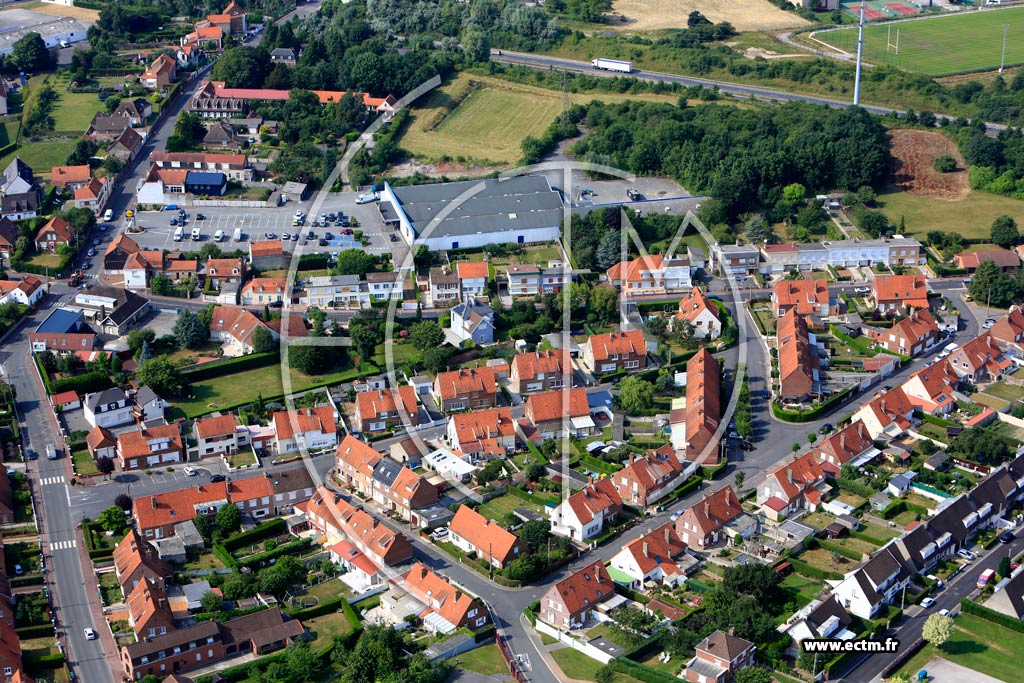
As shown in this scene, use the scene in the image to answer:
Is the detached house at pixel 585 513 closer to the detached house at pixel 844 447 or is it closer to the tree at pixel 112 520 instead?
the detached house at pixel 844 447

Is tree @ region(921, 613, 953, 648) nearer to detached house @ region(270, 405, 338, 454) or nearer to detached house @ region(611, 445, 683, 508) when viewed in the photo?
detached house @ region(611, 445, 683, 508)

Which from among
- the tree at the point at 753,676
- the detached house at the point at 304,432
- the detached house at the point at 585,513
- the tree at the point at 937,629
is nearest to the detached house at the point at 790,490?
the detached house at the point at 585,513

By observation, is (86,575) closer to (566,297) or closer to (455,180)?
(566,297)

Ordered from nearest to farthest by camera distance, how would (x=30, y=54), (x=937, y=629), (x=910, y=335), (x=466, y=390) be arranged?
1. (x=937, y=629)
2. (x=466, y=390)
3. (x=910, y=335)
4. (x=30, y=54)

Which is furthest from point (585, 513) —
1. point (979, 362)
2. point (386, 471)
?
point (979, 362)

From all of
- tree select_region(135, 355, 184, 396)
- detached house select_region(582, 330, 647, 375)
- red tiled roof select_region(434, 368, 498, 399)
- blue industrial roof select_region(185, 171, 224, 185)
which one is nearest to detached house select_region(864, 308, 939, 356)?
detached house select_region(582, 330, 647, 375)


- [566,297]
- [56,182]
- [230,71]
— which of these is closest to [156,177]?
[56,182]

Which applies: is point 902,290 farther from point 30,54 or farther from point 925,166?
point 30,54
